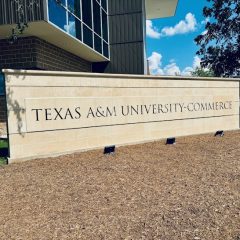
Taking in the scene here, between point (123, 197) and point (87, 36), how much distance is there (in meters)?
12.4

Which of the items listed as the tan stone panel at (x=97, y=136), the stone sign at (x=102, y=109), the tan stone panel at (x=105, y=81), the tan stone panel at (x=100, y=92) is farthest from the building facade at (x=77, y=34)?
the tan stone panel at (x=97, y=136)

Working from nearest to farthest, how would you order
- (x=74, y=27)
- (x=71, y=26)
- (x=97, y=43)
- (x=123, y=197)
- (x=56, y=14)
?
(x=123, y=197), (x=56, y=14), (x=71, y=26), (x=74, y=27), (x=97, y=43)

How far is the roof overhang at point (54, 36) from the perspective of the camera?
1188cm

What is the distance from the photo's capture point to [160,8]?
979 inches

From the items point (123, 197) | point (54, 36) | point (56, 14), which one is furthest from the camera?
point (54, 36)

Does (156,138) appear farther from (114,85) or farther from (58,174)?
(58,174)

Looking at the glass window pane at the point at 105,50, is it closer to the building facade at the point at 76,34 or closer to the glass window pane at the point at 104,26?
the building facade at the point at 76,34

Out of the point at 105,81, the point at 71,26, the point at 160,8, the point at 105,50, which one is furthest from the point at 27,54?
the point at 160,8

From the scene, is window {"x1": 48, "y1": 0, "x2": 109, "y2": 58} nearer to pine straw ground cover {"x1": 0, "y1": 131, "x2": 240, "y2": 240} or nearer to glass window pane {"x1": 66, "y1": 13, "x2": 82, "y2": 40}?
glass window pane {"x1": 66, "y1": 13, "x2": 82, "y2": 40}

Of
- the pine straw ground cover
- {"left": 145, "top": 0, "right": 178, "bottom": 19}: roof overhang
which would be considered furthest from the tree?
the pine straw ground cover

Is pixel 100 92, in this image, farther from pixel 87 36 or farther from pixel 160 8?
pixel 160 8

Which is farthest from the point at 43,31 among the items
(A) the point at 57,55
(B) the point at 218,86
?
(B) the point at 218,86

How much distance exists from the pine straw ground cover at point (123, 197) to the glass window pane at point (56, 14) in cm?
589

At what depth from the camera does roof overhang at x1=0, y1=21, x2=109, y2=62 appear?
1188 centimetres
